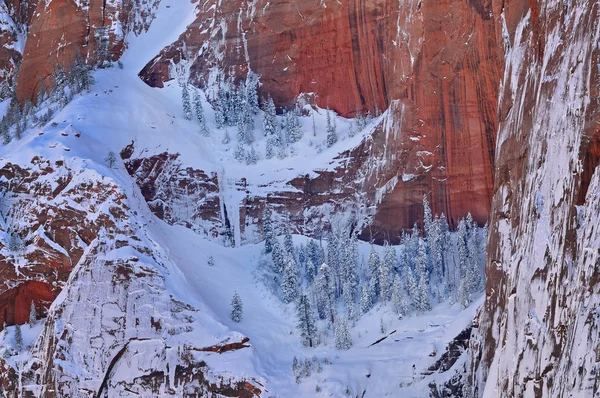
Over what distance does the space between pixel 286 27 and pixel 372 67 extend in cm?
1209

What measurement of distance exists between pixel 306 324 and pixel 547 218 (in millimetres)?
34943

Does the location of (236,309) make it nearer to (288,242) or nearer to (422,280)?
(288,242)

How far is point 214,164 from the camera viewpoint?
10038 cm

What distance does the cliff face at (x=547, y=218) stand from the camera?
4409 cm

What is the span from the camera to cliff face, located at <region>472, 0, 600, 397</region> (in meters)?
44.1

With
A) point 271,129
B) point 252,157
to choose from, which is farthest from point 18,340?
point 271,129

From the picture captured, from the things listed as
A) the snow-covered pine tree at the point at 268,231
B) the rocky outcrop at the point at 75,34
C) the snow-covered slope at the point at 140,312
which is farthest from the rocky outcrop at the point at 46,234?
the rocky outcrop at the point at 75,34

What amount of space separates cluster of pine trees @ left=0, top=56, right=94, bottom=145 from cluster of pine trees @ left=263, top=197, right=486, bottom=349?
88.6 ft

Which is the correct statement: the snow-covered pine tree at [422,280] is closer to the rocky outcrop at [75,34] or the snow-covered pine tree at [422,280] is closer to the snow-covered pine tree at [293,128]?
the snow-covered pine tree at [293,128]

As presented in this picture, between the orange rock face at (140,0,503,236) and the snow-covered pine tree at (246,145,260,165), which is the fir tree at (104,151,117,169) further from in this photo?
the orange rock face at (140,0,503,236)

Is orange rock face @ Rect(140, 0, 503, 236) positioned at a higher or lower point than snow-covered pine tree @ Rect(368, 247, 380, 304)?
higher

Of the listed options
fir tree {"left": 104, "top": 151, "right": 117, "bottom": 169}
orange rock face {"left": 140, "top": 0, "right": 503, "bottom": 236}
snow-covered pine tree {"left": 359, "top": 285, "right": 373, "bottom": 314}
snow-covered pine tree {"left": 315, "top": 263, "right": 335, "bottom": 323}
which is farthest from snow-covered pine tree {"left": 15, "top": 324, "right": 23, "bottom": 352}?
orange rock face {"left": 140, "top": 0, "right": 503, "bottom": 236}

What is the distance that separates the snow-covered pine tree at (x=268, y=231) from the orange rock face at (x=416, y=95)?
943 centimetres

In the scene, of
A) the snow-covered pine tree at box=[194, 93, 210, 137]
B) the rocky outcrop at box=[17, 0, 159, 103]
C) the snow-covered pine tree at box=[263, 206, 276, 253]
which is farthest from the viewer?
the rocky outcrop at box=[17, 0, 159, 103]
